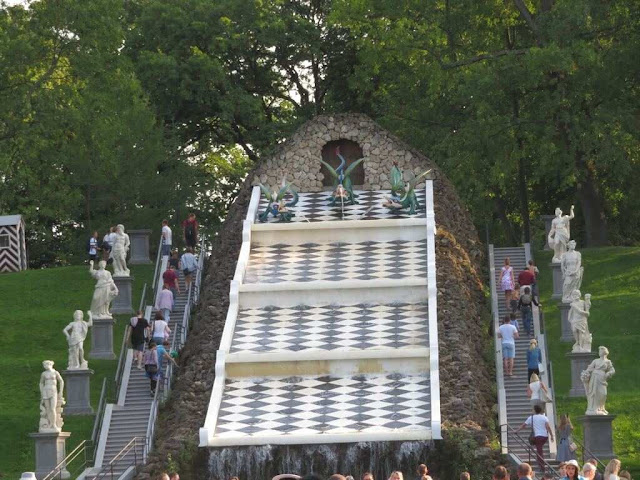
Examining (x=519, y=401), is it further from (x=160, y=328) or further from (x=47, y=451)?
(x=47, y=451)

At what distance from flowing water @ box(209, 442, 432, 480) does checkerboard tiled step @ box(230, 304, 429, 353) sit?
4427mm

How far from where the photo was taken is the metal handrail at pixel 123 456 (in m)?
39.5

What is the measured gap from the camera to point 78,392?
146ft

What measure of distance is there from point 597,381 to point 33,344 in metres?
14.8

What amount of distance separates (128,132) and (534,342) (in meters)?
22.8

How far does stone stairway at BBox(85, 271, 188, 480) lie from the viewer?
40.6m

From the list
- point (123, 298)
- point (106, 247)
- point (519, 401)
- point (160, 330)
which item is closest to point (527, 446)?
point (519, 401)

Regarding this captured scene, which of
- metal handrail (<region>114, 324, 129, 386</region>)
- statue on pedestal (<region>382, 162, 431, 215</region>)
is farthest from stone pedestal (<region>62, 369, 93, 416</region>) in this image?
statue on pedestal (<region>382, 162, 431, 215</region>)

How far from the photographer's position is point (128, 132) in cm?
6244

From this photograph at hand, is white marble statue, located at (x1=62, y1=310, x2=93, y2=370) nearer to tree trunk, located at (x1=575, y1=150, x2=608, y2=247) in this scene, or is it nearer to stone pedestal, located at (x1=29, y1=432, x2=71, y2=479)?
stone pedestal, located at (x1=29, y1=432, x2=71, y2=479)

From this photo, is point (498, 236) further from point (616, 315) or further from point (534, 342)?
point (534, 342)

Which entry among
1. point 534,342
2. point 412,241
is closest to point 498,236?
point 412,241

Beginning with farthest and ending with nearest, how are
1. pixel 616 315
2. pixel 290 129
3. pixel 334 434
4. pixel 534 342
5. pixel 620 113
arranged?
pixel 290 129
pixel 620 113
pixel 616 315
pixel 534 342
pixel 334 434

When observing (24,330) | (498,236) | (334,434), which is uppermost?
(498,236)
